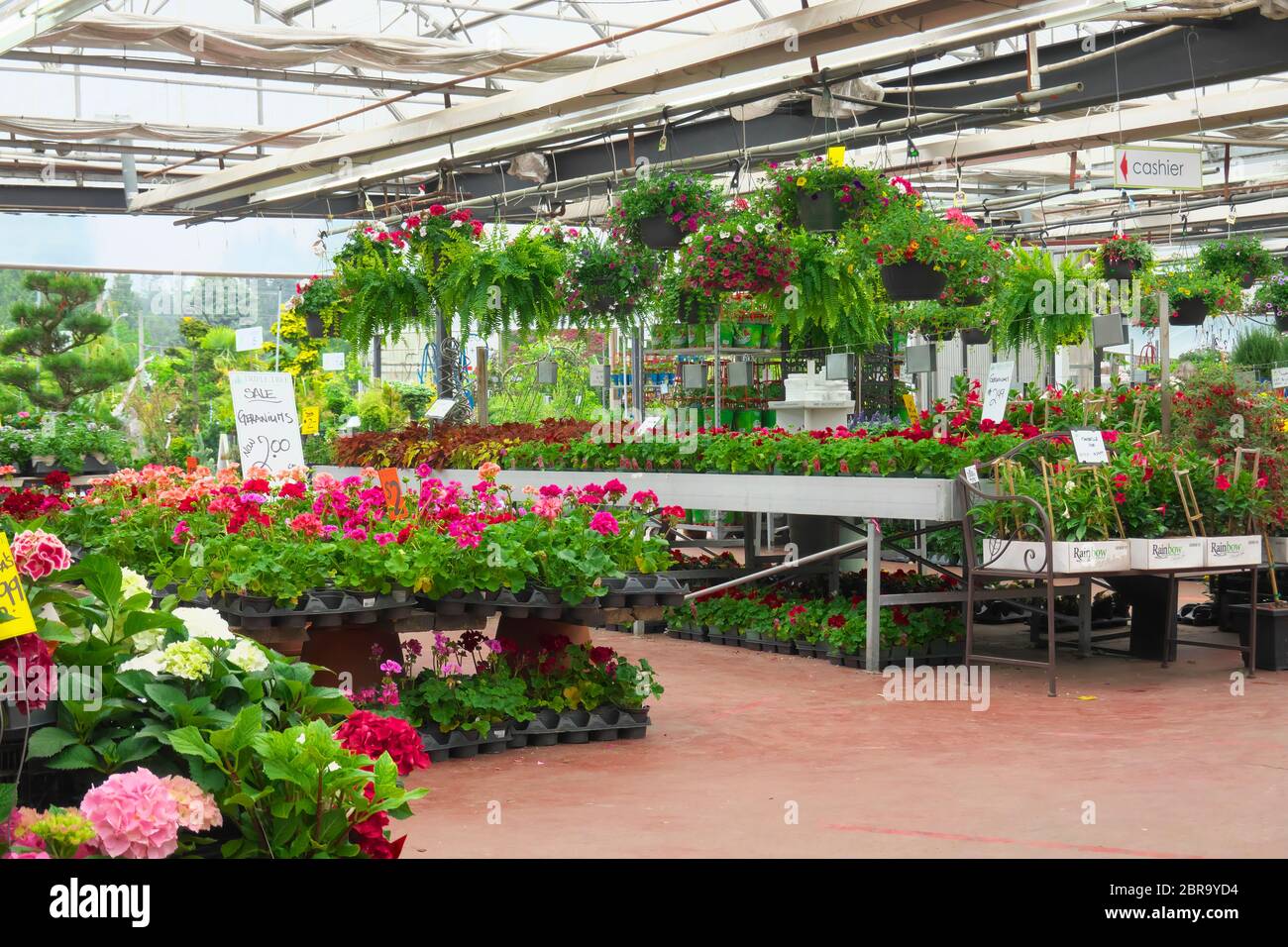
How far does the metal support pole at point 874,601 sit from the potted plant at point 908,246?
1.70 metres

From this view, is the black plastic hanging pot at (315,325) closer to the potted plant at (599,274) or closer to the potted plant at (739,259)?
the potted plant at (599,274)

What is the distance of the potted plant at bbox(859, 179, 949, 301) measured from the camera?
7676 millimetres

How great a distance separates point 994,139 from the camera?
404 inches

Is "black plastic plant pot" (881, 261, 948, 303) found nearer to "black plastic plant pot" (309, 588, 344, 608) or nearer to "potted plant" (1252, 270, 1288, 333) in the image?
"black plastic plant pot" (309, 588, 344, 608)

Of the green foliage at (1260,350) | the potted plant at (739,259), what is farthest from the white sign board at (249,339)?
the green foliage at (1260,350)

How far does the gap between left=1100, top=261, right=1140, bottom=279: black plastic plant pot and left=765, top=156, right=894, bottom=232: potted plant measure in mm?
4595

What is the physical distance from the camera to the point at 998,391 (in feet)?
24.7

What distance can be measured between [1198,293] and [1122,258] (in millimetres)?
1431

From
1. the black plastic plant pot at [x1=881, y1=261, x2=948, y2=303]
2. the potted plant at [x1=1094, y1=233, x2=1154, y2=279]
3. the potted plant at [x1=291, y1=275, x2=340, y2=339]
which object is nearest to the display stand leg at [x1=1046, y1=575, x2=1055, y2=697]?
the black plastic plant pot at [x1=881, y1=261, x2=948, y2=303]

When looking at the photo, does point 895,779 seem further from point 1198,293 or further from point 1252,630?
point 1198,293

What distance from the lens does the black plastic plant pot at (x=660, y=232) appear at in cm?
844
